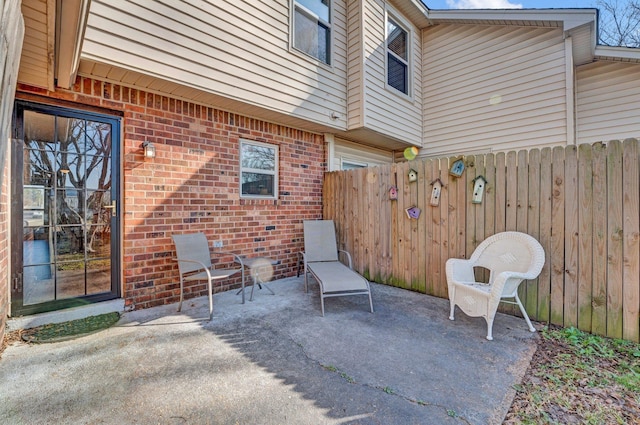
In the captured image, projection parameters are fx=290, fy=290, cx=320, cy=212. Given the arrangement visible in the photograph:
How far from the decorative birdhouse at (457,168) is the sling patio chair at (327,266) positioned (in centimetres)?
198

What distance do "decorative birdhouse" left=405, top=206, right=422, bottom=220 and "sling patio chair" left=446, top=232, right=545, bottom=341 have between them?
1.02 metres

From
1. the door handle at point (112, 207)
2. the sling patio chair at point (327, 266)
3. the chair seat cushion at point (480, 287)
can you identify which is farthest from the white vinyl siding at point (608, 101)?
the door handle at point (112, 207)

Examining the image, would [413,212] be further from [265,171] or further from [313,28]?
[313,28]

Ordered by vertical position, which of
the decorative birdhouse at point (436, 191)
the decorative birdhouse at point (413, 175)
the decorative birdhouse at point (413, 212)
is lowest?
the decorative birdhouse at point (413, 212)

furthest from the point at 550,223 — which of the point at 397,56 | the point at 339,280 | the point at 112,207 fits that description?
the point at 112,207

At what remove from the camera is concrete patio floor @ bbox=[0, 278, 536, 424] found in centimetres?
193

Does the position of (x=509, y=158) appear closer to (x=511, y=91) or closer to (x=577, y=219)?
(x=577, y=219)

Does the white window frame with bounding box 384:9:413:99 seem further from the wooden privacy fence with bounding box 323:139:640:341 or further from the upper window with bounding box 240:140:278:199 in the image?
the upper window with bounding box 240:140:278:199

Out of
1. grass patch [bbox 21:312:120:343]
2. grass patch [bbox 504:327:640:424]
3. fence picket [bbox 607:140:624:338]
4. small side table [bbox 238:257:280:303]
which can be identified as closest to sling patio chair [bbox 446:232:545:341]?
grass patch [bbox 504:327:640:424]

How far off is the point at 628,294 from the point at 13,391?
17.8 feet

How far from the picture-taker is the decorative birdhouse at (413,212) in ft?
15.0

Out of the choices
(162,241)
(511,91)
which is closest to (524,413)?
(162,241)

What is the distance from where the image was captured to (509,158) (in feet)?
12.1

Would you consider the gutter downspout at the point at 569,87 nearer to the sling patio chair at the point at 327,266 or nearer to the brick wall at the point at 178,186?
the sling patio chair at the point at 327,266
